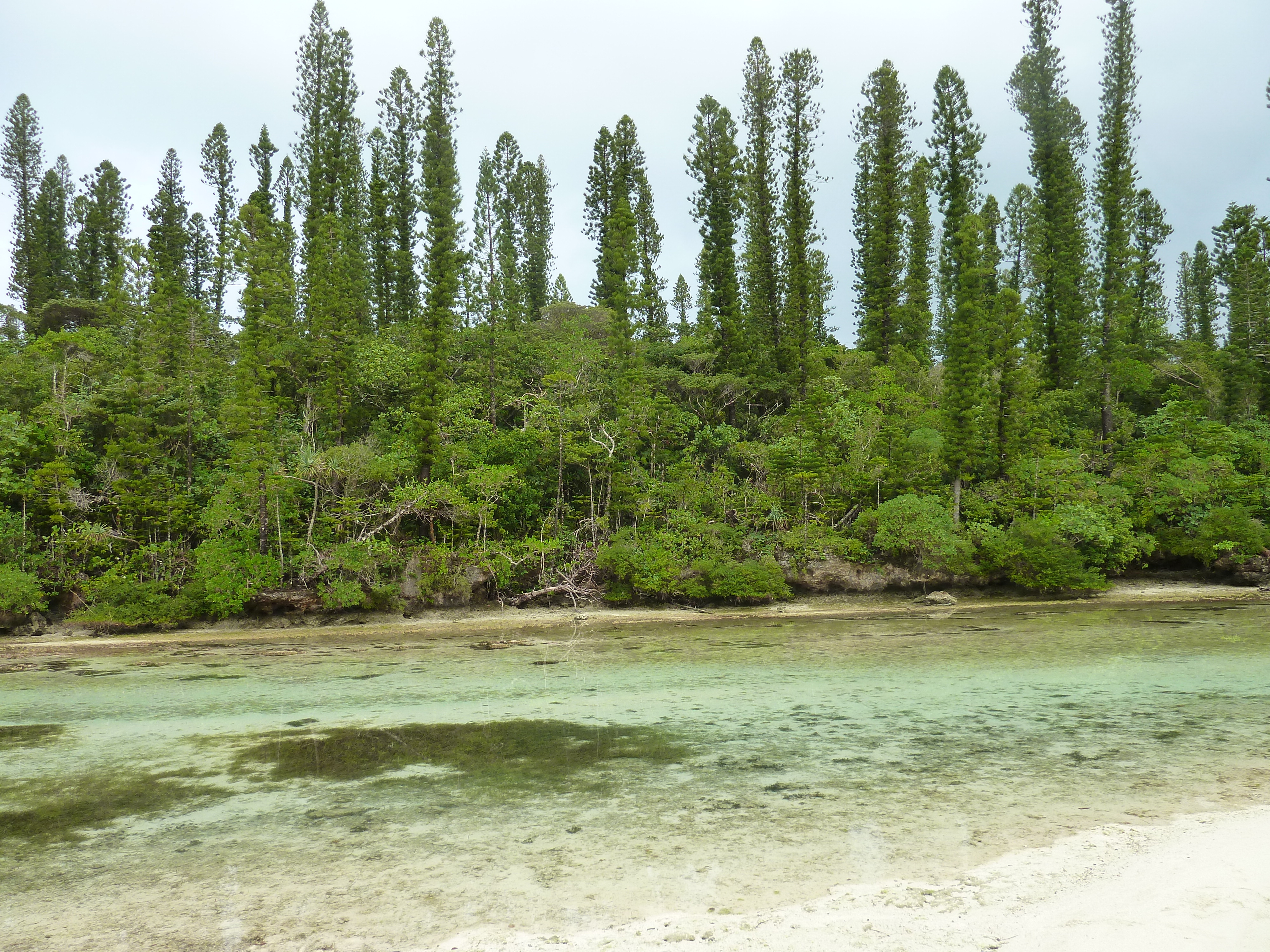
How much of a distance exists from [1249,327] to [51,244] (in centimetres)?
6772

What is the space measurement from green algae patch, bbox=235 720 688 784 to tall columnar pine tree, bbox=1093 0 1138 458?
33380 millimetres

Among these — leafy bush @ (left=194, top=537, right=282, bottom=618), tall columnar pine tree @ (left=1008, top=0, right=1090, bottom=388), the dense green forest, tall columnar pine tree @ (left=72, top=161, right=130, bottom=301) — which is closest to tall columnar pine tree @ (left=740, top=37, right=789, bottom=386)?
the dense green forest

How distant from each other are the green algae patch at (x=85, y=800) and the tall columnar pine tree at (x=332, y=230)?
2163 centimetres

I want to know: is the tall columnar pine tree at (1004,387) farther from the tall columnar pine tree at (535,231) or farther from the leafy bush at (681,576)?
the tall columnar pine tree at (535,231)

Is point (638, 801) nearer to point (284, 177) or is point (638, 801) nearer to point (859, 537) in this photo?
point (859, 537)

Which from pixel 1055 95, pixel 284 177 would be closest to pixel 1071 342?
pixel 1055 95

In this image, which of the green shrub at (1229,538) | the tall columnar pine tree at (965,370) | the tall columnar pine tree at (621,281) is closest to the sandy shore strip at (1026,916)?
the tall columnar pine tree at (965,370)

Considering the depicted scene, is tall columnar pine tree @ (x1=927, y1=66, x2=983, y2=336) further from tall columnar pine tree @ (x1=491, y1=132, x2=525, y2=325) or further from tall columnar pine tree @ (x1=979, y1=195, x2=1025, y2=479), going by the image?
tall columnar pine tree @ (x1=491, y1=132, x2=525, y2=325)

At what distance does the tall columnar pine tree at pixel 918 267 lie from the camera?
127 ft

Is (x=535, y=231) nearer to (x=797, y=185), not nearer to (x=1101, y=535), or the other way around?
(x=797, y=185)

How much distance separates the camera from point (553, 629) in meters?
21.2

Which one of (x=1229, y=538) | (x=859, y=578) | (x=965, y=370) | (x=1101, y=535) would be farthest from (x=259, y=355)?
(x=1229, y=538)

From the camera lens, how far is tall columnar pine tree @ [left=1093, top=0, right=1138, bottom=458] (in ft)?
109

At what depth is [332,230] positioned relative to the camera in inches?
1233
